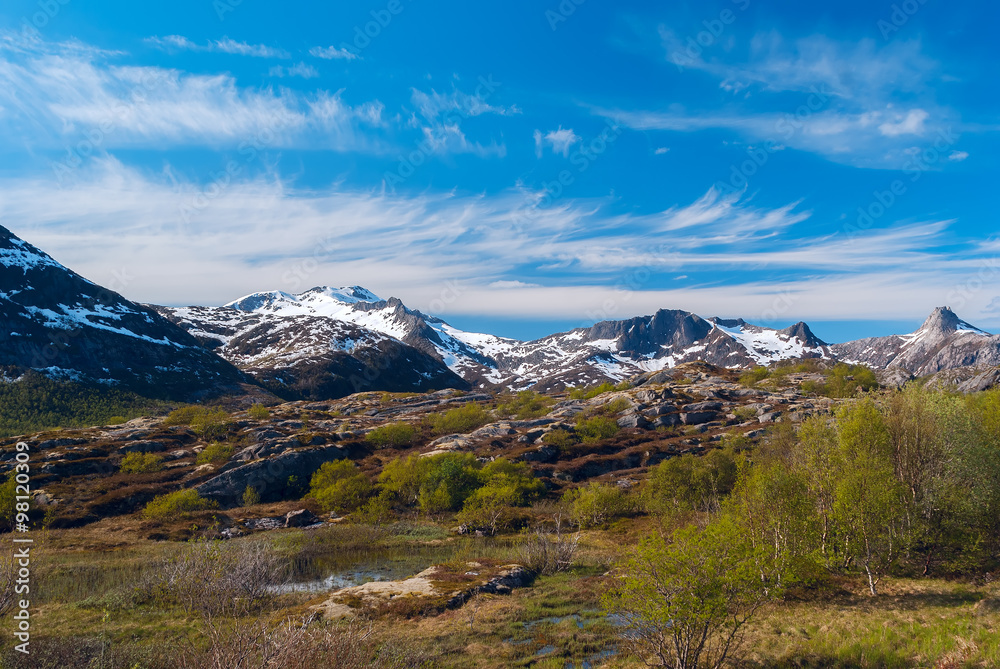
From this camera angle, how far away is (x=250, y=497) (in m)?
76.6

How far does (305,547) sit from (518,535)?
24284 millimetres

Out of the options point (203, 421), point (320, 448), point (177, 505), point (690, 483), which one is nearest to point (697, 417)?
point (690, 483)

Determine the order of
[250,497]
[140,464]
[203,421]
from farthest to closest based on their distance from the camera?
[203,421], [140,464], [250,497]

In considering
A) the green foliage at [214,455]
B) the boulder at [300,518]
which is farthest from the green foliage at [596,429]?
the green foliage at [214,455]

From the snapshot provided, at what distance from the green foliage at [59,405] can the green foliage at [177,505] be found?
90.3 meters

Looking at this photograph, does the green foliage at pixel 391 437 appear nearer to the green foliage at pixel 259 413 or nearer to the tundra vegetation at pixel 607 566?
the tundra vegetation at pixel 607 566

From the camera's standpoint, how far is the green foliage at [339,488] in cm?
7356

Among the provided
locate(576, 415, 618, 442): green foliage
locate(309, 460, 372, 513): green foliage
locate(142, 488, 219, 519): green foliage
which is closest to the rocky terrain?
locate(576, 415, 618, 442): green foliage

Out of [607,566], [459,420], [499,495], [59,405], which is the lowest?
[607,566]

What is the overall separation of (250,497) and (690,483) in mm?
66672

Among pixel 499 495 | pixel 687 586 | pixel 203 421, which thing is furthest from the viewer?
pixel 203 421

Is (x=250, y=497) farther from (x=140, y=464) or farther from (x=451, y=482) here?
(x=451, y=482)

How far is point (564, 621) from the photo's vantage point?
2875cm

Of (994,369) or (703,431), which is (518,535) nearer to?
(703,431)
